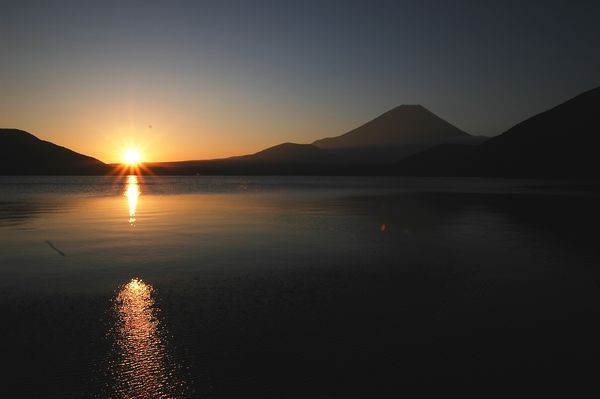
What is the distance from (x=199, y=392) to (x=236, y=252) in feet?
45.5

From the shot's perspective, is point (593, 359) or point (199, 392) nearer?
point (199, 392)

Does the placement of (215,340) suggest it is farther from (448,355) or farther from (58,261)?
(58,261)

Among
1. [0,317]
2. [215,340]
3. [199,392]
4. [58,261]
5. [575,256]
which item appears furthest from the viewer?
[575,256]

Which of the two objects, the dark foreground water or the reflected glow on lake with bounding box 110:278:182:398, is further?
the dark foreground water

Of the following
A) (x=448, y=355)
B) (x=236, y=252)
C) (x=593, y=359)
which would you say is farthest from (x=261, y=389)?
(x=236, y=252)

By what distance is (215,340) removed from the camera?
9.41m

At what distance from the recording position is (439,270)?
1688cm

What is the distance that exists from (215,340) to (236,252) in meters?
11.6

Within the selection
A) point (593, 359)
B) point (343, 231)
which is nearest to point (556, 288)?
point (593, 359)

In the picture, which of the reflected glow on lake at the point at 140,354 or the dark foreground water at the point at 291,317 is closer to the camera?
the reflected glow on lake at the point at 140,354

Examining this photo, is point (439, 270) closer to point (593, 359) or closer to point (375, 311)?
point (375, 311)

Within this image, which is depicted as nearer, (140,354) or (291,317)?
(140,354)

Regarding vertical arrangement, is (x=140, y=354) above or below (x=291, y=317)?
above

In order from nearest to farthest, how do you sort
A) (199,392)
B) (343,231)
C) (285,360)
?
(199,392) → (285,360) → (343,231)
